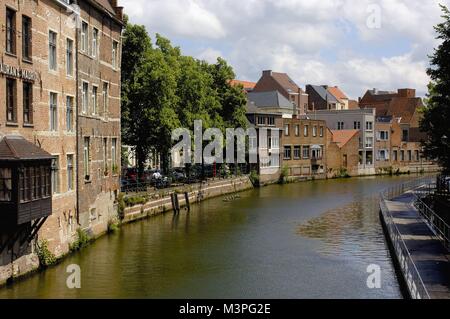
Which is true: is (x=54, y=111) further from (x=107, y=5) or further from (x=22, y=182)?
(x=107, y=5)

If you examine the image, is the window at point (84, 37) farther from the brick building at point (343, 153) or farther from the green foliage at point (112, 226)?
the brick building at point (343, 153)

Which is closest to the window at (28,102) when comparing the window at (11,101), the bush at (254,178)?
the window at (11,101)

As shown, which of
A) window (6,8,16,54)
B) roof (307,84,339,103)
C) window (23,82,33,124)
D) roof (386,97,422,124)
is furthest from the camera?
roof (307,84,339,103)

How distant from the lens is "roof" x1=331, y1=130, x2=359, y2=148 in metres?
81.8

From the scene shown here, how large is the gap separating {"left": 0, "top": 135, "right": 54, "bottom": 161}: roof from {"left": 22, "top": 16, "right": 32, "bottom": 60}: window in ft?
9.86

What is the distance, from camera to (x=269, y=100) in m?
88.9

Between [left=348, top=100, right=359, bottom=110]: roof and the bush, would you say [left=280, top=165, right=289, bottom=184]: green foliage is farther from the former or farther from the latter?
[left=348, top=100, right=359, bottom=110]: roof

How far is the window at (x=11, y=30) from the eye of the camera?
20.3 m

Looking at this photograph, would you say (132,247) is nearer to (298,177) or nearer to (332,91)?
(298,177)

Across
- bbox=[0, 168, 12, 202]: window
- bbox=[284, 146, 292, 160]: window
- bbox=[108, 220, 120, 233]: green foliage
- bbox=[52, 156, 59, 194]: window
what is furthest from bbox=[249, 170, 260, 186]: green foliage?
bbox=[0, 168, 12, 202]: window

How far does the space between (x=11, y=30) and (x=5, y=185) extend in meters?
5.34

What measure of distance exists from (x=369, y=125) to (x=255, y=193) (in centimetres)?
3621

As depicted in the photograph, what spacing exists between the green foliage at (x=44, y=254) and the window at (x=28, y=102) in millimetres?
4502
